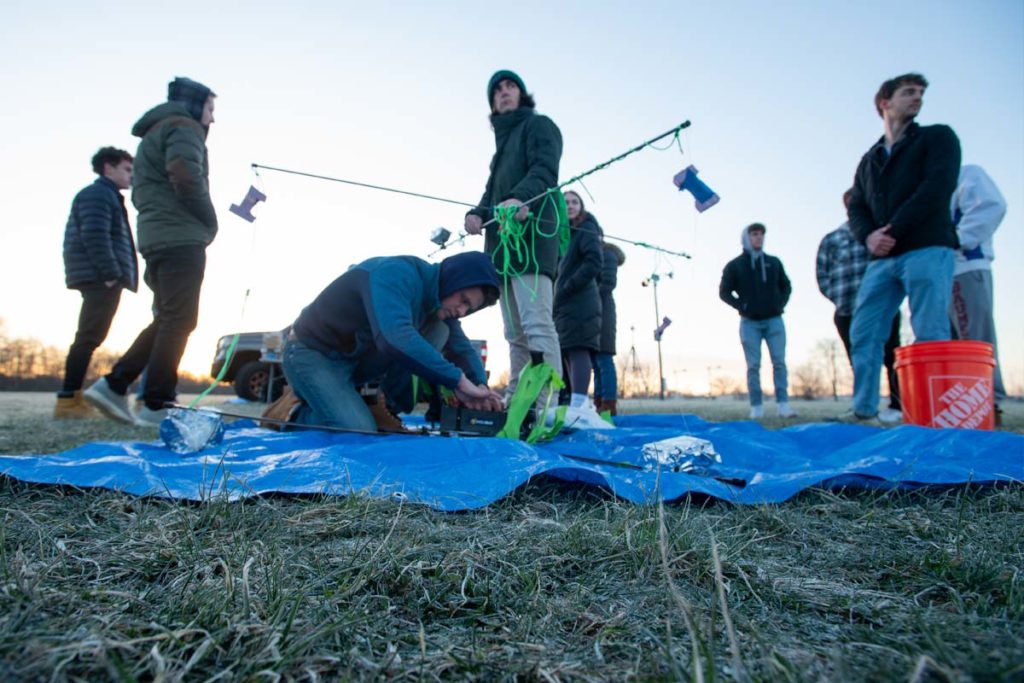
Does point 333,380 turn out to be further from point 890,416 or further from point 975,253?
point 975,253

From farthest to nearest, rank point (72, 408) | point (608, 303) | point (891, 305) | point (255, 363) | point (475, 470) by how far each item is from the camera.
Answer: point (255, 363), point (608, 303), point (72, 408), point (891, 305), point (475, 470)

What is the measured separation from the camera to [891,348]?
190 inches

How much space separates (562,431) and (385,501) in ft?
5.51

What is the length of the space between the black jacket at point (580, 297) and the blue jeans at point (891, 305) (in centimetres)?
166

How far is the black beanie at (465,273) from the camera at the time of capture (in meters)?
2.68

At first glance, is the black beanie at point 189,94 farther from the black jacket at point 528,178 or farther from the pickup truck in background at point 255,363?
the pickup truck in background at point 255,363

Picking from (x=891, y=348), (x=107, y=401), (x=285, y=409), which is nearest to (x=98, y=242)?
(x=107, y=401)

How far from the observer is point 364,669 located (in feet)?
1.97

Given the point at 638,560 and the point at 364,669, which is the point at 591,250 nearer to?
the point at 638,560

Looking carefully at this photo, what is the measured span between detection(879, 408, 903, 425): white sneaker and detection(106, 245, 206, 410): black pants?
4726 millimetres

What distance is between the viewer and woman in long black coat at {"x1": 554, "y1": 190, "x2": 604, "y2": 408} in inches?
163

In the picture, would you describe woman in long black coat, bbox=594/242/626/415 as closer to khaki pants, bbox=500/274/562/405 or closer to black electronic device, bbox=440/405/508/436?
khaki pants, bbox=500/274/562/405

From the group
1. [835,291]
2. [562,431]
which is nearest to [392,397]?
[562,431]

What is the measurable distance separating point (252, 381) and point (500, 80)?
5792 millimetres
